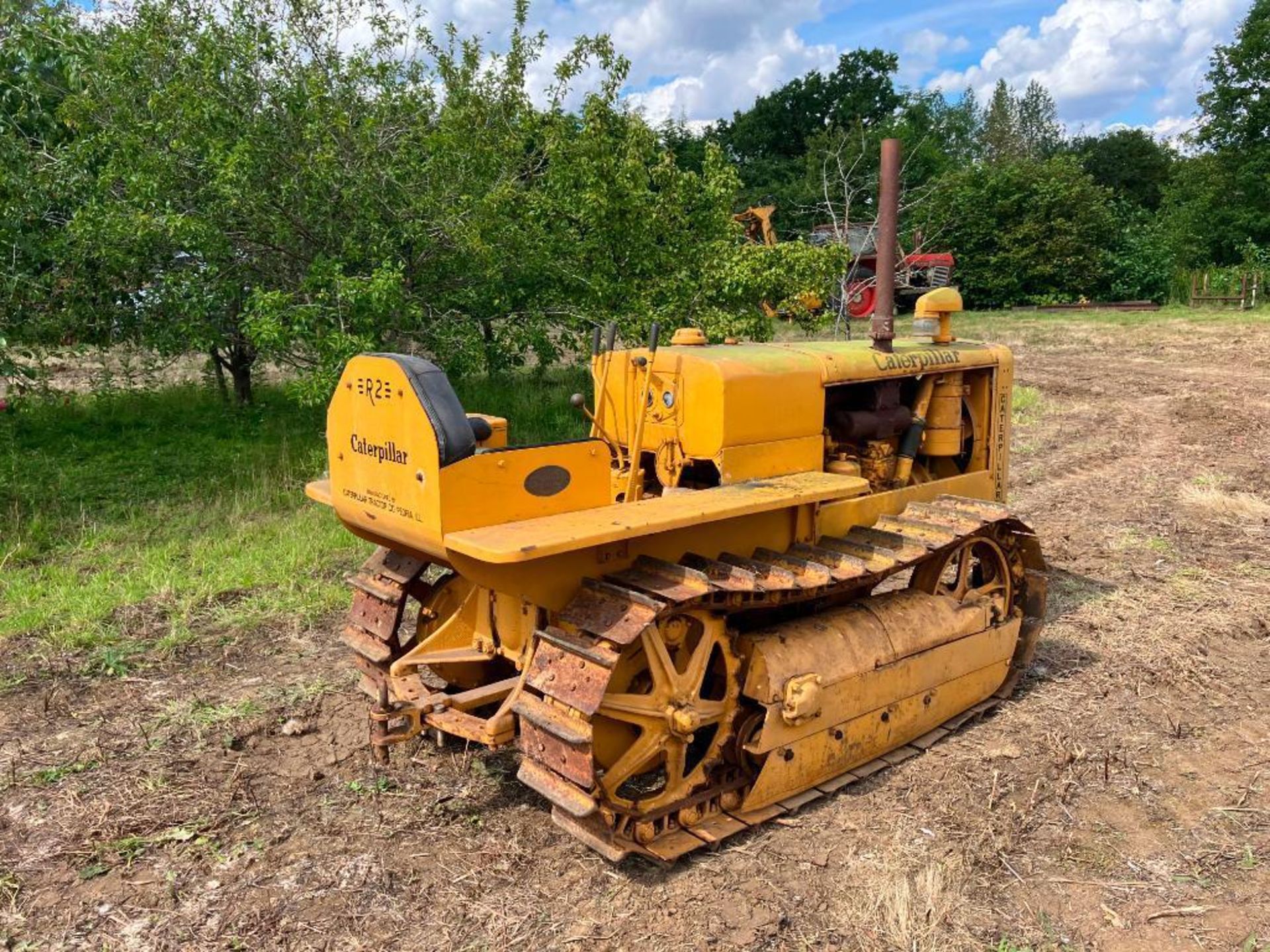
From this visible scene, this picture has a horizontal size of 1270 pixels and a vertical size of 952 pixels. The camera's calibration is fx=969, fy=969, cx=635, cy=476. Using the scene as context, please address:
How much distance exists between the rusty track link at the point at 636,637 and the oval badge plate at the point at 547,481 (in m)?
0.39

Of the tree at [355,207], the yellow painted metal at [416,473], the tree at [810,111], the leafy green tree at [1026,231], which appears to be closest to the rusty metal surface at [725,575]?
the yellow painted metal at [416,473]

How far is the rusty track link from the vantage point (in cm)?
343

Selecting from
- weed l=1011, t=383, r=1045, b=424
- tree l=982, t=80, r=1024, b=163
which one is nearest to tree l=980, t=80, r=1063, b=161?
tree l=982, t=80, r=1024, b=163

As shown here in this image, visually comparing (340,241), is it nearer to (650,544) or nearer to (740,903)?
(650,544)

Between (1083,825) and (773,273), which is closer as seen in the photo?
(1083,825)

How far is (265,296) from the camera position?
313 inches

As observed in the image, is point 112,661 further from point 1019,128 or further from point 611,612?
point 1019,128

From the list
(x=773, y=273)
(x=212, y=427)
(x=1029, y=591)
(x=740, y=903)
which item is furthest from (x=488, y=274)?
(x=740, y=903)

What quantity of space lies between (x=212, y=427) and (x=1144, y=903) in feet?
33.9

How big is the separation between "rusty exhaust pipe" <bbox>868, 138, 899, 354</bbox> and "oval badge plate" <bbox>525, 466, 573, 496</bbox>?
2.23 m

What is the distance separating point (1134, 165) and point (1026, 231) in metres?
23.3

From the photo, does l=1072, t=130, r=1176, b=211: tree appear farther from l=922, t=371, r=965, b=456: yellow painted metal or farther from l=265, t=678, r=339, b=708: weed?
l=265, t=678, r=339, b=708: weed

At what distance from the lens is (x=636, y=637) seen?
11.3 feet

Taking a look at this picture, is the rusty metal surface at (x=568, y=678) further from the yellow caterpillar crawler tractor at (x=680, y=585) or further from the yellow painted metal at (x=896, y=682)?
the yellow painted metal at (x=896, y=682)
